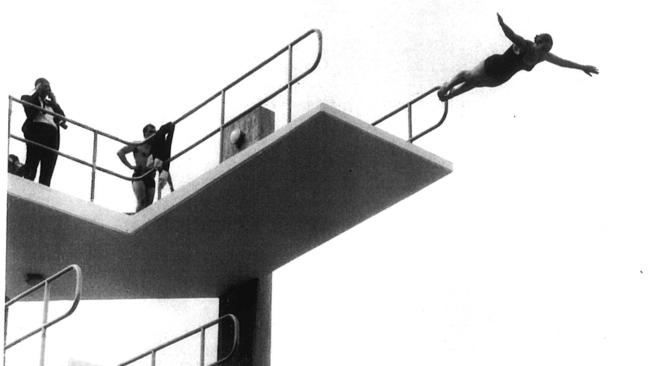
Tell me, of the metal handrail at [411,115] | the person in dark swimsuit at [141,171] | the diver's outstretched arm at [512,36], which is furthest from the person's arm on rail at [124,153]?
the diver's outstretched arm at [512,36]

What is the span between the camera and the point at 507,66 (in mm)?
16078

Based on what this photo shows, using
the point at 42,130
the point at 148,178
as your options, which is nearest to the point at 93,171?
the point at 42,130

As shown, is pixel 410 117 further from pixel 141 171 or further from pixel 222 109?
pixel 141 171

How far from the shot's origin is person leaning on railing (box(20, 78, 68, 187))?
1633 centimetres

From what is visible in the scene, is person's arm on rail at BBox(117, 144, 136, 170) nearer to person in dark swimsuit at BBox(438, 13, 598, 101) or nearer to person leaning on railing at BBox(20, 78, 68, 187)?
person leaning on railing at BBox(20, 78, 68, 187)

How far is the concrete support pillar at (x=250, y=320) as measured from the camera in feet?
56.9

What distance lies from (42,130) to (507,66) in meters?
5.30

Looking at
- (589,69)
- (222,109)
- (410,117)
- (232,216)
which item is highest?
(589,69)

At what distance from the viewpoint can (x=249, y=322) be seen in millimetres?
17578

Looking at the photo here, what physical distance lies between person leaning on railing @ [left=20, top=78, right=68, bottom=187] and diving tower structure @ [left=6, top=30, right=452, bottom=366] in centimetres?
37

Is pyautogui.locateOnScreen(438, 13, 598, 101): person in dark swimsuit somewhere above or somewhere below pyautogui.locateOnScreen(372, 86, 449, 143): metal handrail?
above

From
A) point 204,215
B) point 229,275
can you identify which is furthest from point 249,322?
point 204,215

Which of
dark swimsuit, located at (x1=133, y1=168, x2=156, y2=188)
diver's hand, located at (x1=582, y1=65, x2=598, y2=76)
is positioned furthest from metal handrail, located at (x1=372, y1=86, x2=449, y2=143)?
dark swimsuit, located at (x1=133, y1=168, x2=156, y2=188)

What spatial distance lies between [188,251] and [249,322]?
122 cm
